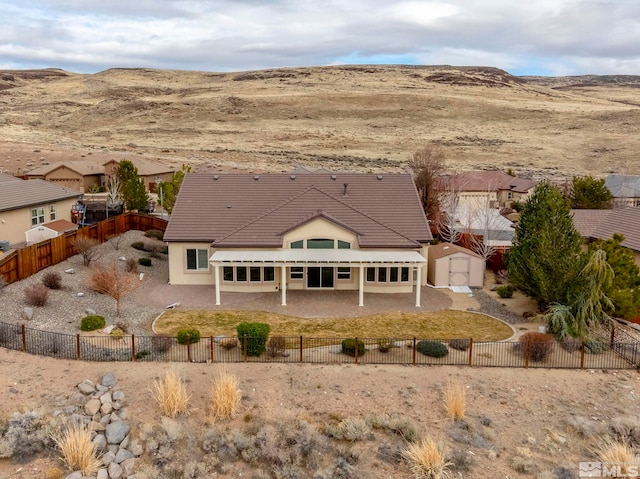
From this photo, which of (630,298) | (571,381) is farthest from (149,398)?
(630,298)

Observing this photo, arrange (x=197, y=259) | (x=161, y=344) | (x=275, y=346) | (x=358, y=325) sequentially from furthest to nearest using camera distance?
(x=197, y=259), (x=358, y=325), (x=275, y=346), (x=161, y=344)

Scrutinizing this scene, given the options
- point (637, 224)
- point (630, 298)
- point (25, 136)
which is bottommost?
point (630, 298)

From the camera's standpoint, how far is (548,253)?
2358 centimetres

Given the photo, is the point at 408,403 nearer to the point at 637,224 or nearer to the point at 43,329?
the point at 43,329

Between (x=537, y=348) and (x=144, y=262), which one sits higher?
(x=144, y=262)

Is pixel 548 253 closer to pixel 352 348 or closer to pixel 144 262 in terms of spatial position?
pixel 352 348

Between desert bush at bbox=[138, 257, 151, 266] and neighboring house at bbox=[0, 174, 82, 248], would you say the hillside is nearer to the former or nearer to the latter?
neighboring house at bbox=[0, 174, 82, 248]

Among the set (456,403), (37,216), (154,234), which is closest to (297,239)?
(154,234)

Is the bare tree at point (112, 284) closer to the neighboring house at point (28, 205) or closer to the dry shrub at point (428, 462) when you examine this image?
the neighboring house at point (28, 205)

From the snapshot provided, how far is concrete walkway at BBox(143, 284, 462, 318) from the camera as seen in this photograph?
2606 cm

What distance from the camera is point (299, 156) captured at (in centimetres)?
9250

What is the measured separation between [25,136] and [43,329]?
95.1 meters

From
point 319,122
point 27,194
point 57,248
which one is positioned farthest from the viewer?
point 319,122

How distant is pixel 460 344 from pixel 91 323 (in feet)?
48.2
